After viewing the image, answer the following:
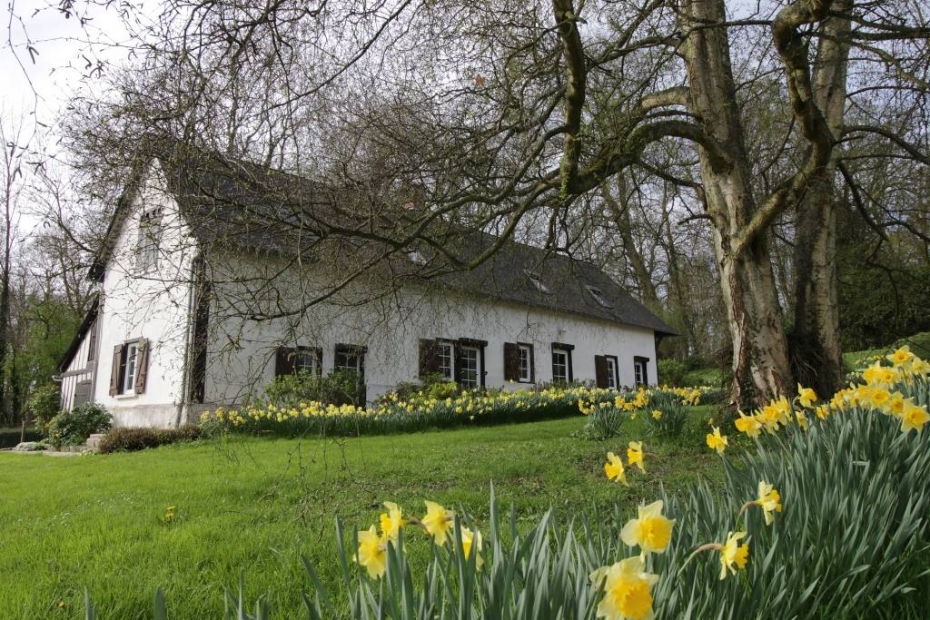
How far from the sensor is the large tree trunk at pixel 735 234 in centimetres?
622

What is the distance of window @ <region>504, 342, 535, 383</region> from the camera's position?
17688 millimetres

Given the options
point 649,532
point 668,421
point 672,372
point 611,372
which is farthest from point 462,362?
point 649,532

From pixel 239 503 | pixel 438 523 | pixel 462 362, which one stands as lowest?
pixel 239 503

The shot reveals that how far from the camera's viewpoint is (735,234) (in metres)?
6.43

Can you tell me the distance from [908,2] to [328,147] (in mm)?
5136

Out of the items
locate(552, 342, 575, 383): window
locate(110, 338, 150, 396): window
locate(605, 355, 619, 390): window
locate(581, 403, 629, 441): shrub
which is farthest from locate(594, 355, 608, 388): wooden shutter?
locate(110, 338, 150, 396): window

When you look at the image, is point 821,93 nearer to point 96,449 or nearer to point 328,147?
point 328,147

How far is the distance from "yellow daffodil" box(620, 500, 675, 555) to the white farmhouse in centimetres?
190

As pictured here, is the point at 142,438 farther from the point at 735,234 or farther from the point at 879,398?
the point at 879,398

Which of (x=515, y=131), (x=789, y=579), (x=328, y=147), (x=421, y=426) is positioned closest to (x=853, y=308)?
(x=421, y=426)

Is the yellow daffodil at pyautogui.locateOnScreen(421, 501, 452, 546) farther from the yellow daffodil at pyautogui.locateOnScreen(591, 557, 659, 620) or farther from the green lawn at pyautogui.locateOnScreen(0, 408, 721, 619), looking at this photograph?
the yellow daffodil at pyautogui.locateOnScreen(591, 557, 659, 620)

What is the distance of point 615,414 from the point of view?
26.5 ft

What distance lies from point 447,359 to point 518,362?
7.96 feet

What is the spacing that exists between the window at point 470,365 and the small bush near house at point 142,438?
25.1 feet
